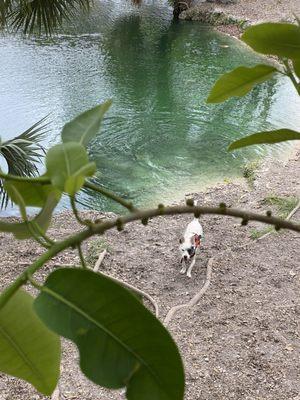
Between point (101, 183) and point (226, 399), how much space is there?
8.29 ft

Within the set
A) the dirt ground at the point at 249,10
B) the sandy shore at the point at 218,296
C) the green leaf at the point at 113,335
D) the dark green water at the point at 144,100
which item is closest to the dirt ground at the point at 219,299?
the sandy shore at the point at 218,296

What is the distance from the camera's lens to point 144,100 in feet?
21.6

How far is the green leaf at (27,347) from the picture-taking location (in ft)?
1.47

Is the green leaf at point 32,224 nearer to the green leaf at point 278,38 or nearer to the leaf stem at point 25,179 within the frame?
the leaf stem at point 25,179

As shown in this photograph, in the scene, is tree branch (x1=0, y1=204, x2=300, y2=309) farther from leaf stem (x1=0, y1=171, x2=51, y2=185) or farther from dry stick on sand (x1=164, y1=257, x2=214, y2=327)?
dry stick on sand (x1=164, y1=257, x2=214, y2=327)

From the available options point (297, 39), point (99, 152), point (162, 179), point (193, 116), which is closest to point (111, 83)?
point (193, 116)

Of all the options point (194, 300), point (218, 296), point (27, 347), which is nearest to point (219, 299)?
point (218, 296)

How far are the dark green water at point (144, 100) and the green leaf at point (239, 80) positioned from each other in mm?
3677

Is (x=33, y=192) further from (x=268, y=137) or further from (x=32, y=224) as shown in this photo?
(x=268, y=137)

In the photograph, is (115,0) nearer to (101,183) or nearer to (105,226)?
(101,183)

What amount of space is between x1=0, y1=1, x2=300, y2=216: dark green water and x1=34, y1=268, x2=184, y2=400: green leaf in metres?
3.88

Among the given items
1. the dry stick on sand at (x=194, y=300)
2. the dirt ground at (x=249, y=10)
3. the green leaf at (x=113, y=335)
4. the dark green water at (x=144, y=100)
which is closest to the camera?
the green leaf at (x=113, y=335)

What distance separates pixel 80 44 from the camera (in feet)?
26.8

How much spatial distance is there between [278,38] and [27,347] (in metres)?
0.37
